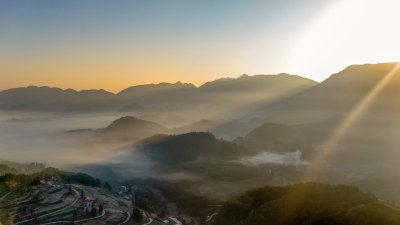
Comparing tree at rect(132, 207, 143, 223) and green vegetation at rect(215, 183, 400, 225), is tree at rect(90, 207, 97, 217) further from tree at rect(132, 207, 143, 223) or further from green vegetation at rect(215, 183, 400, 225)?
green vegetation at rect(215, 183, 400, 225)

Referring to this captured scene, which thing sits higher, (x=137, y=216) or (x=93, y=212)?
(x=93, y=212)

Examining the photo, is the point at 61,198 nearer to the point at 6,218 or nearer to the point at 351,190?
the point at 6,218

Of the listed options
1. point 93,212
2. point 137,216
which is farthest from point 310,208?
point 93,212

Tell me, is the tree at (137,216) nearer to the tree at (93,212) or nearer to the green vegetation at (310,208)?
the tree at (93,212)

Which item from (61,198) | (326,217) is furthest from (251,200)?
(61,198)

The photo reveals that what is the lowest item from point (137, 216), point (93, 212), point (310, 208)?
point (137, 216)

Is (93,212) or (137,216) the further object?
(137,216)

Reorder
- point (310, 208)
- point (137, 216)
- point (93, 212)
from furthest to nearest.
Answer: point (137, 216)
point (93, 212)
point (310, 208)

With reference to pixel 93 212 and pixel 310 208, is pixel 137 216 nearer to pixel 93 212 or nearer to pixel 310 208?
pixel 93 212

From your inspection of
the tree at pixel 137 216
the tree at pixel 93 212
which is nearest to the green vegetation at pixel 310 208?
the tree at pixel 137 216
